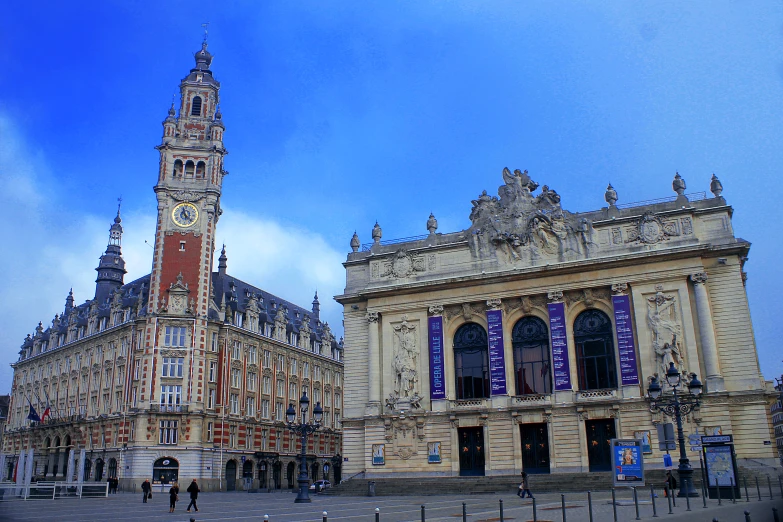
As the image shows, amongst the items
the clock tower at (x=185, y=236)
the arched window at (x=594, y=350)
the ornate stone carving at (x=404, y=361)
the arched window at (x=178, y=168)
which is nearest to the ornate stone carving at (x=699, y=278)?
the arched window at (x=594, y=350)

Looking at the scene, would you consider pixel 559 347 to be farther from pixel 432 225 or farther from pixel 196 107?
pixel 196 107

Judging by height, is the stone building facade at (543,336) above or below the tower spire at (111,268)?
below

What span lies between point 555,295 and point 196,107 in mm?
47791

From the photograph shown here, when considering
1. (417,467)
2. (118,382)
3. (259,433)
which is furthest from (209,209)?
(417,467)

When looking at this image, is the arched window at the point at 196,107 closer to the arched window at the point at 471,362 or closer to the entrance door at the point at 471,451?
the arched window at the point at 471,362

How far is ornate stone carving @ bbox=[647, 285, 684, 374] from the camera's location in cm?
4178

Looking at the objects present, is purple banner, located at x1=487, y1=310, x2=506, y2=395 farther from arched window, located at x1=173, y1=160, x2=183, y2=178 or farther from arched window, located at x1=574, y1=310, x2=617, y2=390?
arched window, located at x1=173, y1=160, x2=183, y2=178

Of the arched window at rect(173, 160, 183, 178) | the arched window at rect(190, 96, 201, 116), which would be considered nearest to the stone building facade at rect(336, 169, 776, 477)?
the arched window at rect(173, 160, 183, 178)

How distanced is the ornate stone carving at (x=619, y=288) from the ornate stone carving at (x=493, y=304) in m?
7.83

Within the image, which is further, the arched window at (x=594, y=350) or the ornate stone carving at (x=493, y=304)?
the ornate stone carving at (x=493, y=304)

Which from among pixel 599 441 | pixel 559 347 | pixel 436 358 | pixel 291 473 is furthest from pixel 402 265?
pixel 291 473

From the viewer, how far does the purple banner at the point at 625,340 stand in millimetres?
42719

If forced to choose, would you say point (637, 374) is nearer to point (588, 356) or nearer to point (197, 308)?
point (588, 356)

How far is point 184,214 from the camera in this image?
223 feet
